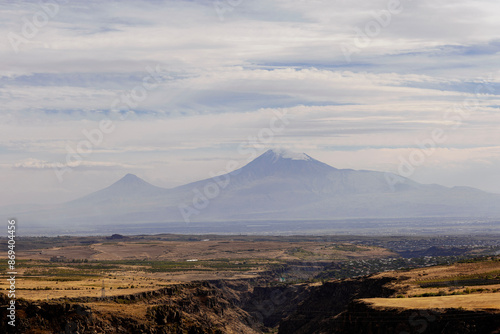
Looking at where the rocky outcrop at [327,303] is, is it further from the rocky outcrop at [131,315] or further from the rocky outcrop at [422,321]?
the rocky outcrop at [422,321]

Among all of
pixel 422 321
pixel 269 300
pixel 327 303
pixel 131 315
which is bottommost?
pixel 269 300

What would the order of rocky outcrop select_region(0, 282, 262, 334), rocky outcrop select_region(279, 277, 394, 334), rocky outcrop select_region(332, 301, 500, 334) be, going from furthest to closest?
rocky outcrop select_region(279, 277, 394, 334)
rocky outcrop select_region(0, 282, 262, 334)
rocky outcrop select_region(332, 301, 500, 334)

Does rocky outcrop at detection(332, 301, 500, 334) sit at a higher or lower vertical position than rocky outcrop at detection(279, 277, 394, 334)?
higher

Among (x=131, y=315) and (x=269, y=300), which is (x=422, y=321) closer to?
(x=131, y=315)

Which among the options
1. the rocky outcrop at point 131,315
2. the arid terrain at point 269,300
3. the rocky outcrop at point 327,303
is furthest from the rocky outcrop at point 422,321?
the rocky outcrop at point 327,303

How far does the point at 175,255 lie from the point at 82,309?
464 feet

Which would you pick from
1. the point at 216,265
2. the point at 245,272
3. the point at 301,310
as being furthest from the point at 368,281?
the point at 216,265

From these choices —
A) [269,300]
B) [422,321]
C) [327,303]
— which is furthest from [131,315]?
[269,300]

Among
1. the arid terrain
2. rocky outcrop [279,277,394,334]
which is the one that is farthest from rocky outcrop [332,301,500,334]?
rocky outcrop [279,277,394,334]

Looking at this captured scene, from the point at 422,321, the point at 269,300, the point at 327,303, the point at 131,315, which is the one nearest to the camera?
the point at 422,321

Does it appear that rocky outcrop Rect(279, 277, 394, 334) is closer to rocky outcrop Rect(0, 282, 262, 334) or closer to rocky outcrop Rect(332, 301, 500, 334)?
rocky outcrop Rect(0, 282, 262, 334)

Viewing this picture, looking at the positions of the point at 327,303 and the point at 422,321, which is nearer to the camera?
the point at 422,321

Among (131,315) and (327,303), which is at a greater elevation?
(131,315)

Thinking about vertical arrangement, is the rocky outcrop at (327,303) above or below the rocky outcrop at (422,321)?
below
